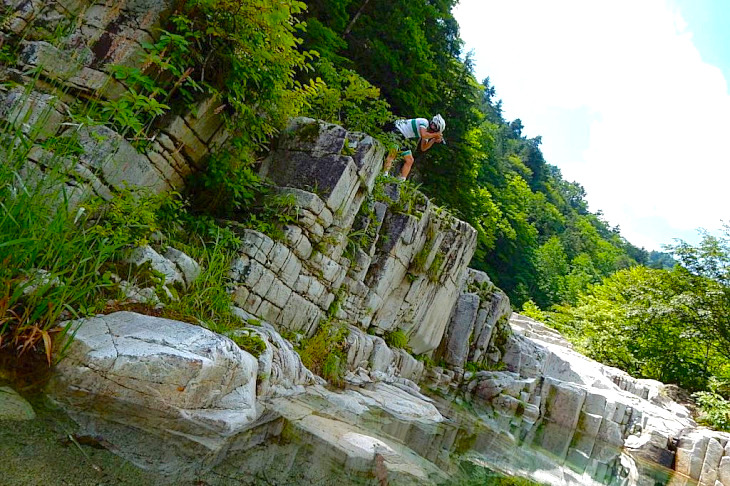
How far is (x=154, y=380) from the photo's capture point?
3113mm

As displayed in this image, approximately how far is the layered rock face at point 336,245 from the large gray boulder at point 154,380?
2.18 meters

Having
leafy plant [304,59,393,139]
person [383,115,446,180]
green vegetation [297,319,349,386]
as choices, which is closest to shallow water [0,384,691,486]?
green vegetation [297,319,349,386]

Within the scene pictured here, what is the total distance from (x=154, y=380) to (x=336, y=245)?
14.9 feet

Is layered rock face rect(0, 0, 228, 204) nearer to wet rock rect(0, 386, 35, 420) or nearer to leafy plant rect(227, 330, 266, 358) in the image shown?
leafy plant rect(227, 330, 266, 358)

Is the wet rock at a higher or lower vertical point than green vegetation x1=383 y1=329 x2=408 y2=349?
lower

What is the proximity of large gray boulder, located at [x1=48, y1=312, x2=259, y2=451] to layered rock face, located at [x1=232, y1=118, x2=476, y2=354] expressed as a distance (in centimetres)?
218

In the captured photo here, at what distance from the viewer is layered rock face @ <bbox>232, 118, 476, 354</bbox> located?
625 centimetres

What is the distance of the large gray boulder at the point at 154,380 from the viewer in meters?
2.77

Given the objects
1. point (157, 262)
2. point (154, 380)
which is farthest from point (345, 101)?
point (154, 380)

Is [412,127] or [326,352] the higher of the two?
[412,127]

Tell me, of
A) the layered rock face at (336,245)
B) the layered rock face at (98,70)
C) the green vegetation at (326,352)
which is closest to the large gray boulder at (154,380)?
the layered rock face at (98,70)

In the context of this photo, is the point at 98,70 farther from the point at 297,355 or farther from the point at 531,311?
the point at 531,311

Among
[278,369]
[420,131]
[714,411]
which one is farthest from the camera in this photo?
[714,411]

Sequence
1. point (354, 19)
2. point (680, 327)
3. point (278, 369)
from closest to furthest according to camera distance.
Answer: point (278, 369), point (354, 19), point (680, 327)
